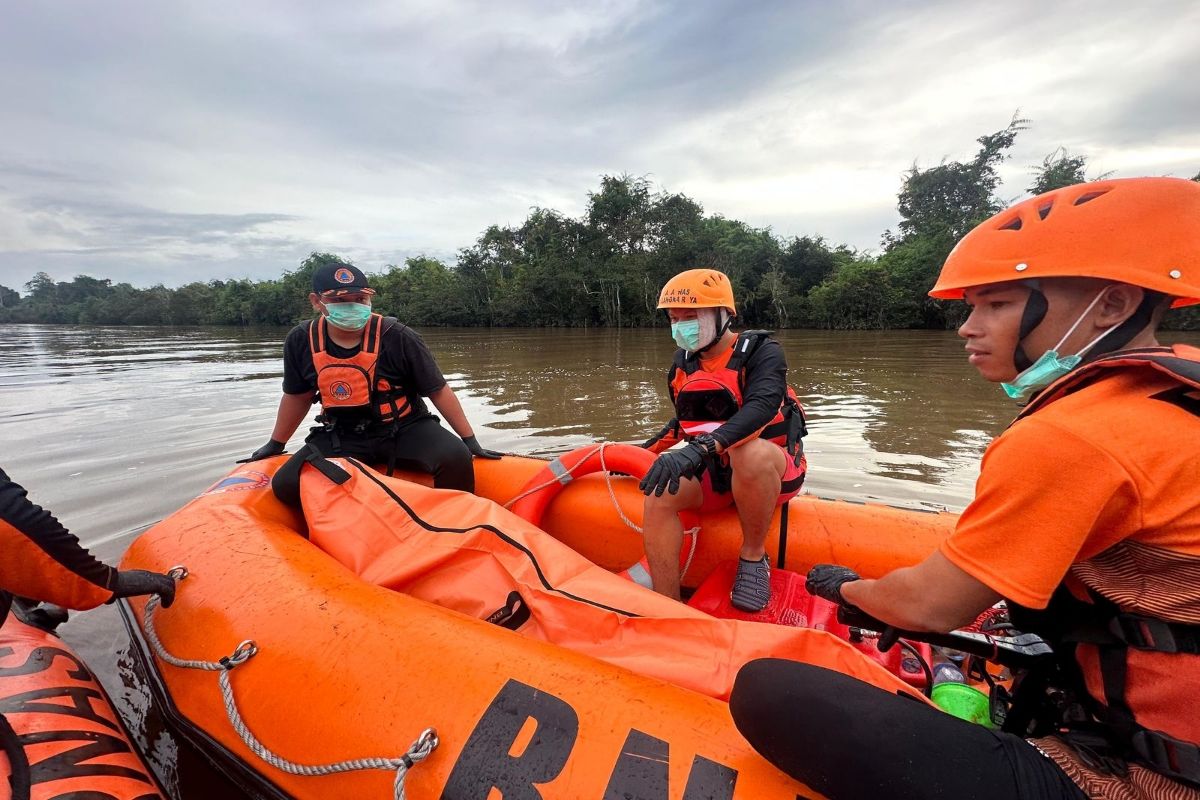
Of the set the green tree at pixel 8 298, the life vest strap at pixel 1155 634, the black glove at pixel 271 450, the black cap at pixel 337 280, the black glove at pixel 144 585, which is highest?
the green tree at pixel 8 298

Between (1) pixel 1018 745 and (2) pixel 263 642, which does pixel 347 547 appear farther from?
(1) pixel 1018 745

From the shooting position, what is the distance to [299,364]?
3238mm

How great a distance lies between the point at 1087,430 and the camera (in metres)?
0.81

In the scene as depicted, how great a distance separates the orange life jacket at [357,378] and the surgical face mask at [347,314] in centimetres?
7

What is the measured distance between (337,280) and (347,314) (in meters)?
0.19

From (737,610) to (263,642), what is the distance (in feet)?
5.53

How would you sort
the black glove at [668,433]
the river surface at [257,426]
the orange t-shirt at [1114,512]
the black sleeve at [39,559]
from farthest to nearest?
1. the river surface at [257,426]
2. the black glove at [668,433]
3. the black sleeve at [39,559]
4. the orange t-shirt at [1114,512]

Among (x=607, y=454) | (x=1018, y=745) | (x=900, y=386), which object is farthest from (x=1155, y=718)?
(x=900, y=386)

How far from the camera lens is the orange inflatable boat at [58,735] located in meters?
1.36

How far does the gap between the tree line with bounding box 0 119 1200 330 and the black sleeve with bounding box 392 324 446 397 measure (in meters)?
21.2

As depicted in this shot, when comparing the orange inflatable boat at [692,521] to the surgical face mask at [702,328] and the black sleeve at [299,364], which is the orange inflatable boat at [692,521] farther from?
the black sleeve at [299,364]

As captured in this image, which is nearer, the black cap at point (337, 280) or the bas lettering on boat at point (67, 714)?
the bas lettering on boat at point (67, 714)

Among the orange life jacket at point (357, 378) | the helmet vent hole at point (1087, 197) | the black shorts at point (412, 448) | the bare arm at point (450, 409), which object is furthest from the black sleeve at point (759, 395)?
the orange life jacket at point (357, 378)

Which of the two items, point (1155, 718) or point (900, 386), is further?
point (900, 386)
